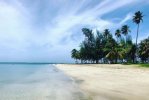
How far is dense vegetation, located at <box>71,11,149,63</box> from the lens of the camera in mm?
84856

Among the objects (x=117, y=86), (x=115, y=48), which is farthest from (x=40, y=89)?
(x=115, y=48)

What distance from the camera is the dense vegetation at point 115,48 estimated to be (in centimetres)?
8486

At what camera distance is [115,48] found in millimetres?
86562

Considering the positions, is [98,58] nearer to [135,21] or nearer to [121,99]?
[135,21]

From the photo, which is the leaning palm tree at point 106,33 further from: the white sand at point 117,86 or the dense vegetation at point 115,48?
the white sand at point 117,86

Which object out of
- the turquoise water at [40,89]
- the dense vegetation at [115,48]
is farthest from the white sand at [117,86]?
the dense vegetation at [115,48]

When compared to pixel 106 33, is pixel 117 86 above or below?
below

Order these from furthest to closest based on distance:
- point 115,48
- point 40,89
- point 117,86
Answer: point 115,48, point 40,89, point 117,86

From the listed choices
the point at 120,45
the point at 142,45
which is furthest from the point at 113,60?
the point at 142,45

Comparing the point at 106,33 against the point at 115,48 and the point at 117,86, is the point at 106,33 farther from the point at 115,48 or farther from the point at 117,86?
the point at 117,86

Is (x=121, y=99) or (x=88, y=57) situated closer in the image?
(x=121, y=99)

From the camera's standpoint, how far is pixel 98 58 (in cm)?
10800

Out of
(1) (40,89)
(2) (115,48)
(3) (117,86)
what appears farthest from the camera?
(2) (115,48)

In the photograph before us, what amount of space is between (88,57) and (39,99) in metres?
96.2
